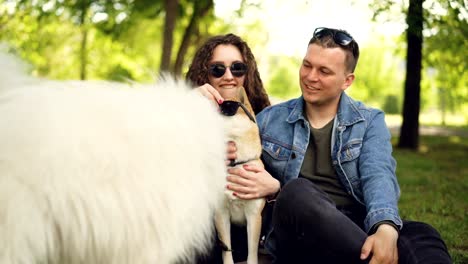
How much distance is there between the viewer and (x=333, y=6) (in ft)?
26.0

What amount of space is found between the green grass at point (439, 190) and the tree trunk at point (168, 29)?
575 cm

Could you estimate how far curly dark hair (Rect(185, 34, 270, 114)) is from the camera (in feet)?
10.0

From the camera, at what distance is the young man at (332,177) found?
92.2 inches

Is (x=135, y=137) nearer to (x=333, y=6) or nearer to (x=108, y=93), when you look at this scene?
(x=108, y=93)

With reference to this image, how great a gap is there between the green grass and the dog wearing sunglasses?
162 centimetres

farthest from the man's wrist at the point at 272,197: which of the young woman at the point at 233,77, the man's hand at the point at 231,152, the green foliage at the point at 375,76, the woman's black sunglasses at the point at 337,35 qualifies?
the green foliage at the point at 375,76

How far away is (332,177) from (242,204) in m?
0.56

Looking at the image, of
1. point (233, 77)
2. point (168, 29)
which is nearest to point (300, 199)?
point (233, 77)

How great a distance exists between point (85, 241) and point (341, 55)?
174cm

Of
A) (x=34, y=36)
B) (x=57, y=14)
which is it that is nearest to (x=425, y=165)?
(x=57, y=14)

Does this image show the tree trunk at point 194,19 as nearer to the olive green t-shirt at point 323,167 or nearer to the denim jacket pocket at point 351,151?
the olive green t-shirt at point 323,167

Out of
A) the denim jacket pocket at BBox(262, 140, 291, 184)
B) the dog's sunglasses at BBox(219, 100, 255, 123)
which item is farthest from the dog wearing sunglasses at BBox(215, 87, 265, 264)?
the denim jacket pocket at BBox(262, 140, 291, 184)

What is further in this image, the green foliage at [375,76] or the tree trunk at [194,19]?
the green foliage at [375,76]

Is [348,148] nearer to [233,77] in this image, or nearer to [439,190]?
[233,77]
